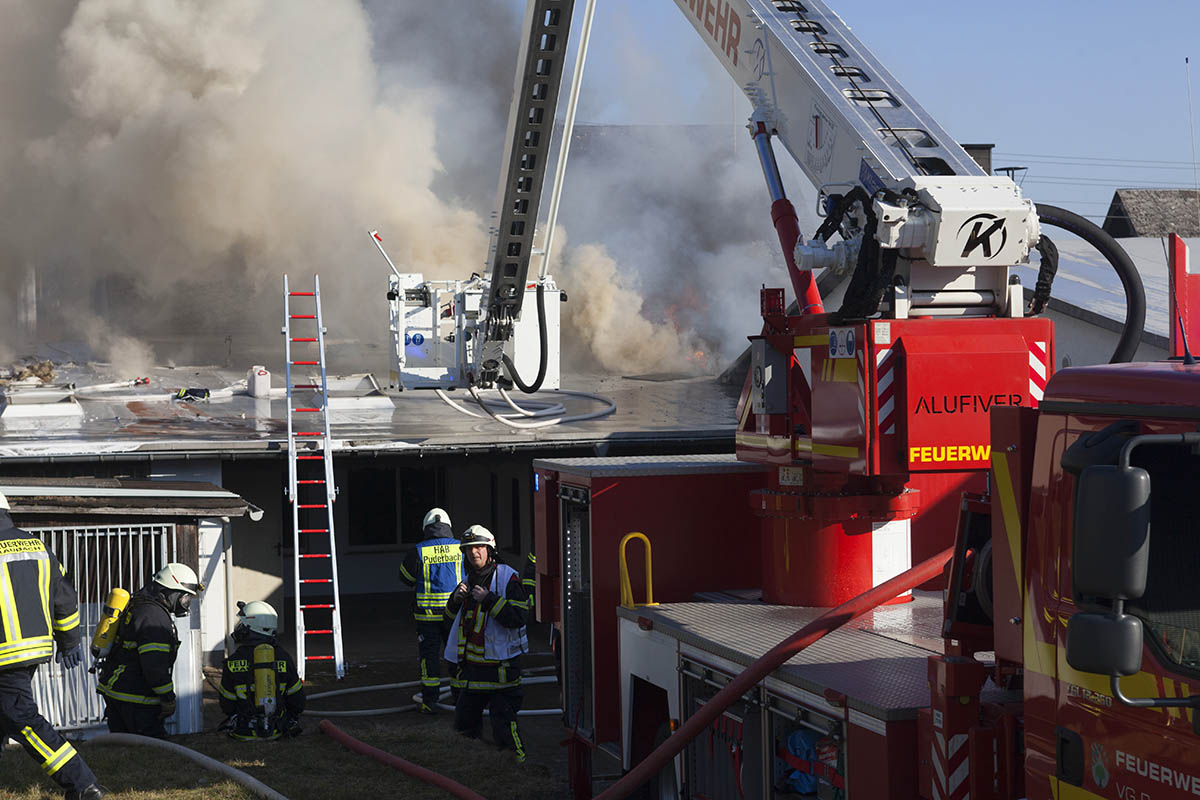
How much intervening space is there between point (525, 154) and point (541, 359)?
2273mm

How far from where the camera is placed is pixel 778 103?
7.24 metres

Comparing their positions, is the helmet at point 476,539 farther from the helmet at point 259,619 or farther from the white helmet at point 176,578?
the white helmet at point 176,578

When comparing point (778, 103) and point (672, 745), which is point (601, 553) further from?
point (778, 103)

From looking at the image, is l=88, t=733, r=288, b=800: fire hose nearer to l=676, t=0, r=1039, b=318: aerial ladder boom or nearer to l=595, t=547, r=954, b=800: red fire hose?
l=595, t=547, r=954, b=800: red fire hose

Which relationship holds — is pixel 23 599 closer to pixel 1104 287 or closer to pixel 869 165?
pixel 869 165

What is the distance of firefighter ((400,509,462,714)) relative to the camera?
10188mm

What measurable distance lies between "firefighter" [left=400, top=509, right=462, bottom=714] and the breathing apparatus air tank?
1.31m

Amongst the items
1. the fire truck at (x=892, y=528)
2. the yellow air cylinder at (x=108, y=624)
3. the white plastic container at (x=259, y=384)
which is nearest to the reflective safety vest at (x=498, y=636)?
the fire truck at (x=892, y=528)

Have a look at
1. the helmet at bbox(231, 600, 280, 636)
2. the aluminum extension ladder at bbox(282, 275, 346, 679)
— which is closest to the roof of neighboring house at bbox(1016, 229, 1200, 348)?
the aluminum extension ladder at bbox(282, 275, 346, 679)

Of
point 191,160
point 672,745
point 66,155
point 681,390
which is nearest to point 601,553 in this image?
point 672,745

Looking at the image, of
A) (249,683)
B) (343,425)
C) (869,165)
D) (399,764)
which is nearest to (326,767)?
(399,764)

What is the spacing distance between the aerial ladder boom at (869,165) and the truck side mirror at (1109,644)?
292 cm

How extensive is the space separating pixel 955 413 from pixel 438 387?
9287mm

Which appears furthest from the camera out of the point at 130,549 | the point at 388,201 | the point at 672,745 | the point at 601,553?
the point at 388,201
